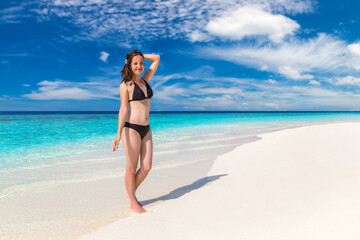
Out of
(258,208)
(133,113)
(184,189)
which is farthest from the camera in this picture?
(184,189)

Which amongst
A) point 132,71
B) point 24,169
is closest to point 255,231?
point 132,71

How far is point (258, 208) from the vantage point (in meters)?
3.00

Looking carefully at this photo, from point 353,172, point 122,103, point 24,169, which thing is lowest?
point 24,169

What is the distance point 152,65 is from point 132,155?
138cm

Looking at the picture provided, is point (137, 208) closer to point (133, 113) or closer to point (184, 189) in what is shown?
point (184, 189)

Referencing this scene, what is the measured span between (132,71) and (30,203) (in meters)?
2.47

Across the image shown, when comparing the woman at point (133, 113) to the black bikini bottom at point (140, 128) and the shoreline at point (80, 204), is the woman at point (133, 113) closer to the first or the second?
the black bikini bottom at point (140, 128)

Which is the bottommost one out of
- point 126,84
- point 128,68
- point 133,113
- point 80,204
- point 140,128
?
point 80,204

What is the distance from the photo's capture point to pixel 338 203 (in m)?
3.05

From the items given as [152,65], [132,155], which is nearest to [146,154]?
[132,155]

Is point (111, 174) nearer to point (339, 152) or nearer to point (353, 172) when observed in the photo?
point (353, 172)

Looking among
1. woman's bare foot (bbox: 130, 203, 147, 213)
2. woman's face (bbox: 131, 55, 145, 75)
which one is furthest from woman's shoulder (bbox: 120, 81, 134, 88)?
woman's bare foot (bbox: 130, 203, 147, 213)

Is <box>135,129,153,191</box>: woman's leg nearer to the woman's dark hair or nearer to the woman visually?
the woman

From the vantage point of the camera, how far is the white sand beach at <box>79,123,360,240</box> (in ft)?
7.98
